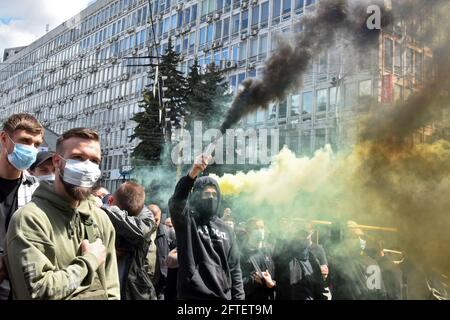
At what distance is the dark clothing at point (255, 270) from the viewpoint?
18.5 ft

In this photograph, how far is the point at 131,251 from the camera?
168 inches

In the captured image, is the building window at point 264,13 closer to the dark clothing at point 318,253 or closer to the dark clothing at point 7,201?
the dark clothing at point 318,253

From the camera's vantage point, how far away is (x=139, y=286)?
4.23 m

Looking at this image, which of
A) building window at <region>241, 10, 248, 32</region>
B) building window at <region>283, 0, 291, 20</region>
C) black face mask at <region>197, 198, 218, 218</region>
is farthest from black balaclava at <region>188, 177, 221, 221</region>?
building window at <region>241, 10, 248, 32</region>

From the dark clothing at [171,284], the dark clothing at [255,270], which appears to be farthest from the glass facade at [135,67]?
the dark clothing at [171,284]

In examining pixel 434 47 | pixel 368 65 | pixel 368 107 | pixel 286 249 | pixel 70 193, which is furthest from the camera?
pixel 368 65

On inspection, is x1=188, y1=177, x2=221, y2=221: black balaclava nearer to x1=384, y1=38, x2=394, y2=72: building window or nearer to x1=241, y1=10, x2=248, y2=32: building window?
x1=384, y1=38, x2=394, y2=72: building window

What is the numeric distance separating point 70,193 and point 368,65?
13278 millimetres

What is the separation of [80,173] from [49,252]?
0.49 meters

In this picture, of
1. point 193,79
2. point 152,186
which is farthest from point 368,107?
point 193,79

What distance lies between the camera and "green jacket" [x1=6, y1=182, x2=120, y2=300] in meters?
2.21

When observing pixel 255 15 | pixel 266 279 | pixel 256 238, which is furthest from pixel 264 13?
pixel 266 279

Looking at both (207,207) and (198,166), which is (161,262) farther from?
(198,166)
